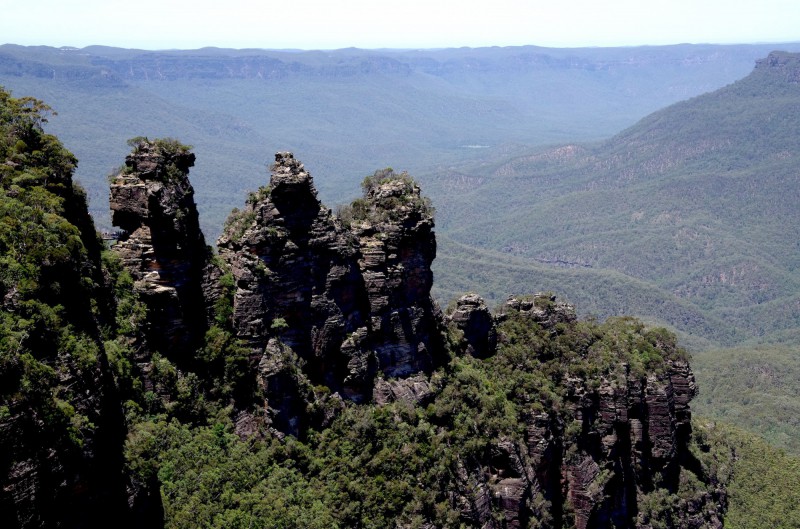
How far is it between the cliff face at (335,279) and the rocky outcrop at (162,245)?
2.02 meters

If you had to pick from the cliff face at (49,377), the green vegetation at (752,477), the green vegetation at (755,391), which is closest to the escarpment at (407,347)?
the green vegetation at (752,477)

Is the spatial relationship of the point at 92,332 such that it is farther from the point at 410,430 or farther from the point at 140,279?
the point at 410,430

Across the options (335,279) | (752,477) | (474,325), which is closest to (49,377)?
(335,279)

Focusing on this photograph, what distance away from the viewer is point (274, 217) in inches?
1442

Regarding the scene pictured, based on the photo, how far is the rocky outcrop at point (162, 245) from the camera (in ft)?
111

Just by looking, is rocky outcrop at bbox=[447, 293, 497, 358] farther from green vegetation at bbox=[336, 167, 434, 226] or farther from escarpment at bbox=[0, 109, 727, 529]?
green vegetation at bbox=[336, 167, 434, 226]

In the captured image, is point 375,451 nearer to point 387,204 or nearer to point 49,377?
point 387,204

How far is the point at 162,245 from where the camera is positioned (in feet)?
113

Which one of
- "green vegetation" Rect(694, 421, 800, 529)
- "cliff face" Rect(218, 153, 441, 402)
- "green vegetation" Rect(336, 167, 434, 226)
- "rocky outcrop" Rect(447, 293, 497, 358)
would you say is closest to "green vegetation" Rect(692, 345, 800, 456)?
"green vegetation" Rect(694, 421, 800, 529)

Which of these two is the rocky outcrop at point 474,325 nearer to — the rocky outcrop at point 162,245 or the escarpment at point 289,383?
the escarpment at point 289,383

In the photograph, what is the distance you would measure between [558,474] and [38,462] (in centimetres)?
3040

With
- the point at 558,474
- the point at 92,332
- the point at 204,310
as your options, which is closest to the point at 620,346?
the point at 558,474

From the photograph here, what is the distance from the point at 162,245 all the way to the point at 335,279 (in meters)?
8.05

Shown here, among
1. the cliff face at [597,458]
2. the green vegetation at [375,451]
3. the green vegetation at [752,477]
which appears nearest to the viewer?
the green vegetation at [375,451]
